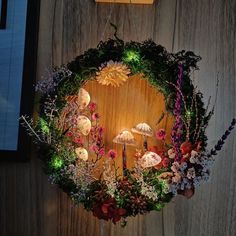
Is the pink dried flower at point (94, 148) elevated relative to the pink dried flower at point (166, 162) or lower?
elevated

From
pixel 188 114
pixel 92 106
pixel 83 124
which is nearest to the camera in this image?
pixel 188 114

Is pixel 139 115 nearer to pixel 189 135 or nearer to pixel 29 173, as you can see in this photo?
pixel 189 135

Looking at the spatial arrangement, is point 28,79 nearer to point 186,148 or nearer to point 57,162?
point 57,162

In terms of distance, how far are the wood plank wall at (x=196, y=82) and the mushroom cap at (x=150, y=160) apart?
304mm

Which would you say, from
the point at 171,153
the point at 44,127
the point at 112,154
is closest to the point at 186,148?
the point at 171,153

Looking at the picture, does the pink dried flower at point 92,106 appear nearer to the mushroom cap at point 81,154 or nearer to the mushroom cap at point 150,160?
the mushroom cap at point 81,154

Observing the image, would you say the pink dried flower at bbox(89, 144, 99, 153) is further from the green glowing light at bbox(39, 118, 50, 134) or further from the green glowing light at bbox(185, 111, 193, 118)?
the green glowing light at bbox(185, 111, 193, 118)

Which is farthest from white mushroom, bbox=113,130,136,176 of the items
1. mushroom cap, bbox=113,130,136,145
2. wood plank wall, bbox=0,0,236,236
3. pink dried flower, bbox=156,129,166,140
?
wood plank wall, bbox=0,0,236,236

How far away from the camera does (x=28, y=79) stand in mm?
1731

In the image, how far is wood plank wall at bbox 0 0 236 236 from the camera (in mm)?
1681

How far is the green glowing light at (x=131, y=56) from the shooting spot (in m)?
1.50

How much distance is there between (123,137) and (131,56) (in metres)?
0.33

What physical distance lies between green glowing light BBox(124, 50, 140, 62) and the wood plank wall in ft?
0.87

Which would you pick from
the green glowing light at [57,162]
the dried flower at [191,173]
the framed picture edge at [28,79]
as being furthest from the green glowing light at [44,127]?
the dried flower at [191,173]
